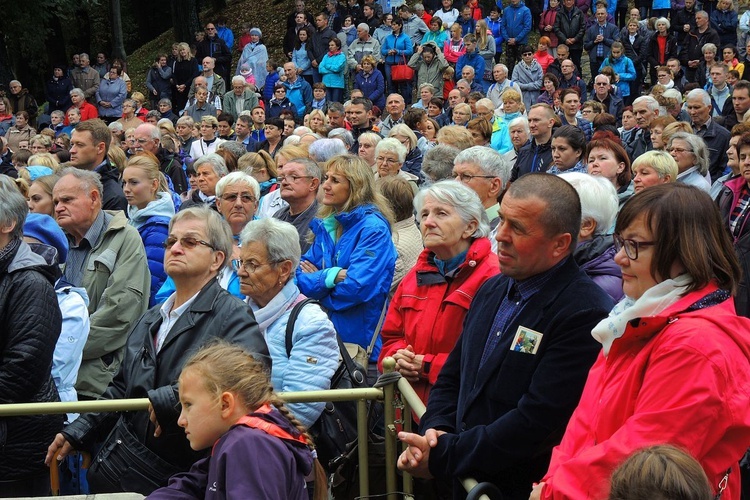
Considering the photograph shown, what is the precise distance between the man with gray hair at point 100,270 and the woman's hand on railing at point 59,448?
114cm

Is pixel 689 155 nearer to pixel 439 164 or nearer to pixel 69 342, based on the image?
pixel 439 164

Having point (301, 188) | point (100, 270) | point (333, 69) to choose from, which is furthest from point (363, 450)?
point (333, 69)

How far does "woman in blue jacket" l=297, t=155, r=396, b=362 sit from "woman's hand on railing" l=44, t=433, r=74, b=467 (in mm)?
1956

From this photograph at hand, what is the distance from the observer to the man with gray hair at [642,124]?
10945 millimetres

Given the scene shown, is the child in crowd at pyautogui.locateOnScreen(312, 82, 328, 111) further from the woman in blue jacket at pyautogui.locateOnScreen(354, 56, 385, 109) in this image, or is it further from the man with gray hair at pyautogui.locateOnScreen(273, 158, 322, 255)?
Answer: the man with gray hair at pyautogui.locateOnScreen(273, 158, 322, 255)

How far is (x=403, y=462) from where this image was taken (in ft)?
11.6

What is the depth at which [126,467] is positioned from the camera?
386cm

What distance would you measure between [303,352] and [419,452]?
42.9 inches

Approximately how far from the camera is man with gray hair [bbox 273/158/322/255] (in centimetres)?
670

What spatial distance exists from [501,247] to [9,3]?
23.0 metres

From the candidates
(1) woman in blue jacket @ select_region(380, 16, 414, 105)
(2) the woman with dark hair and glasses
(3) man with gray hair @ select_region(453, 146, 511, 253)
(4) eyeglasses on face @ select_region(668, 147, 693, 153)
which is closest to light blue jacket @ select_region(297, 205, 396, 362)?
(3) man with gray hair @ select_region(453, 146, 511, 253)

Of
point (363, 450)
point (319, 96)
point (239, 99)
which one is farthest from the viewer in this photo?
point (239, 99)

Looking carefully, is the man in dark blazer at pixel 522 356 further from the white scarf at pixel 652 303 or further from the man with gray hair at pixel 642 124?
the man with gray hair at pixel 642 124

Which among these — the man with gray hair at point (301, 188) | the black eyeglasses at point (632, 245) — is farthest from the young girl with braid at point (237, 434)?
the man with gray hair at point (301, 188)
